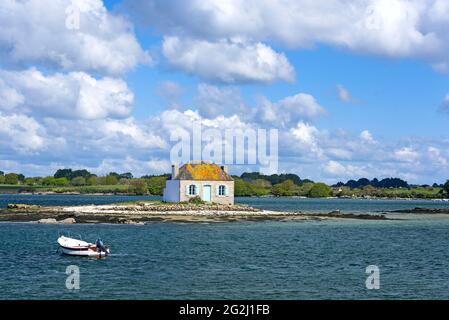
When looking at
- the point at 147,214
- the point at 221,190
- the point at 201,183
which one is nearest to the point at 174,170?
the point at 201,183

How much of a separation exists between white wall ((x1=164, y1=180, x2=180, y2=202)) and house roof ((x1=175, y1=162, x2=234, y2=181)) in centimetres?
124

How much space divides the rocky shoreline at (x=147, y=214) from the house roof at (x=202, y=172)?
3.73 meters

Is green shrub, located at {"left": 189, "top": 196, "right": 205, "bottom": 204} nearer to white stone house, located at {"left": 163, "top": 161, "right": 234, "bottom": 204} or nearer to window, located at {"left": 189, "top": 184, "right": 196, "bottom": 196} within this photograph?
white stone house, located at {"left": 163, "top": 161, "right": 234, "bottom": 204}

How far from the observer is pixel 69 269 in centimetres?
4059

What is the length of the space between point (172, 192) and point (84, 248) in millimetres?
48830

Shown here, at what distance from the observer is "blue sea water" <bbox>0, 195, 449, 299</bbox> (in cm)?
3409

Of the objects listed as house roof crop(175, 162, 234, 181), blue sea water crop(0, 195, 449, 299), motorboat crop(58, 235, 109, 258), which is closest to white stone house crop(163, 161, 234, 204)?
house roof crop(175, 162, 234, 181)

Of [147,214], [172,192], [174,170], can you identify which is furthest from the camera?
[172,192]

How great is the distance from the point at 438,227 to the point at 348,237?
23524 mm

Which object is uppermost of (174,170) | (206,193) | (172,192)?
(174,170)

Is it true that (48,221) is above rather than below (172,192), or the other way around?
below

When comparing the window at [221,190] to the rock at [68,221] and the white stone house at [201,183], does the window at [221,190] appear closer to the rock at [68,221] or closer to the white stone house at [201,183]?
the white stone house at [201,183]

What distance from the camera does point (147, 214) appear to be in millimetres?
87625

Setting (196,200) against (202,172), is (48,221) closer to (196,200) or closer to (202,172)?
(196,200)
